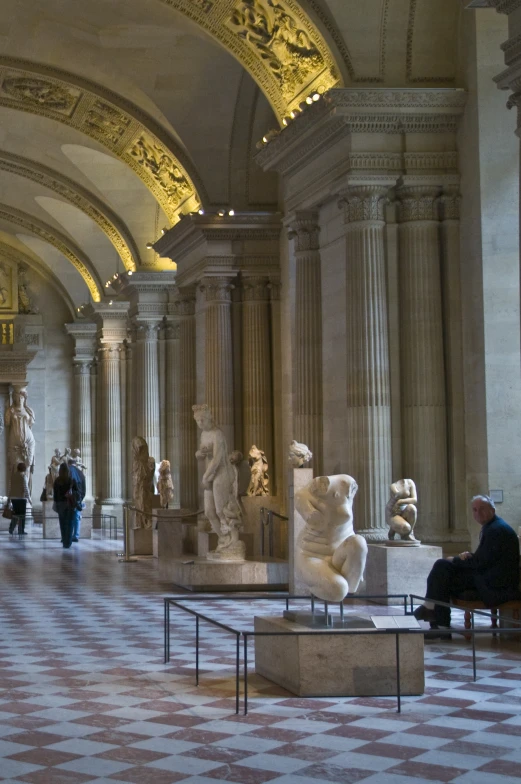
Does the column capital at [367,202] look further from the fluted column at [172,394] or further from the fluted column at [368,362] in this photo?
the fluted column at [172,394]

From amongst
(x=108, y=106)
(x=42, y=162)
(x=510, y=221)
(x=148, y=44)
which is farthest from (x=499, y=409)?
(x=42, y=162)

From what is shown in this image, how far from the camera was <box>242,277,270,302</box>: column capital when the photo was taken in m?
23.4

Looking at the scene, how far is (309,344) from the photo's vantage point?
59.5 feet

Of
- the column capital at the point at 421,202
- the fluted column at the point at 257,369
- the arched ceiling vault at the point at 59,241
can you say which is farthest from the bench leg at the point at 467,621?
the arched ceiling vault at the point at 59,241

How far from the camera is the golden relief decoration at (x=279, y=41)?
17.5 metres

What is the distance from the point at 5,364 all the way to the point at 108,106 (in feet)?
60.6

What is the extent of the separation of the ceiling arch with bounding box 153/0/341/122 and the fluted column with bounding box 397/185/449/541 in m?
2.40

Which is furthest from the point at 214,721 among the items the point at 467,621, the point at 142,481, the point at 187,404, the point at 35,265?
the point at 35,265

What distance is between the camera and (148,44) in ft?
72.7

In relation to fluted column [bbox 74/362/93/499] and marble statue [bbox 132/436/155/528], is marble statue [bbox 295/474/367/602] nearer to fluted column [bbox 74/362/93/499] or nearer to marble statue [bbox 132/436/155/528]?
marble statue [bbox 132/436/155/528]

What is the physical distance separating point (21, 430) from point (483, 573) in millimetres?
31322

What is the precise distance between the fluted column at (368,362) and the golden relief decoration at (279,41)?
9.09 feet

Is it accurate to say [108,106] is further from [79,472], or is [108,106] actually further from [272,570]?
[272,570]

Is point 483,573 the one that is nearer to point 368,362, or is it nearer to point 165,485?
point 368,362
